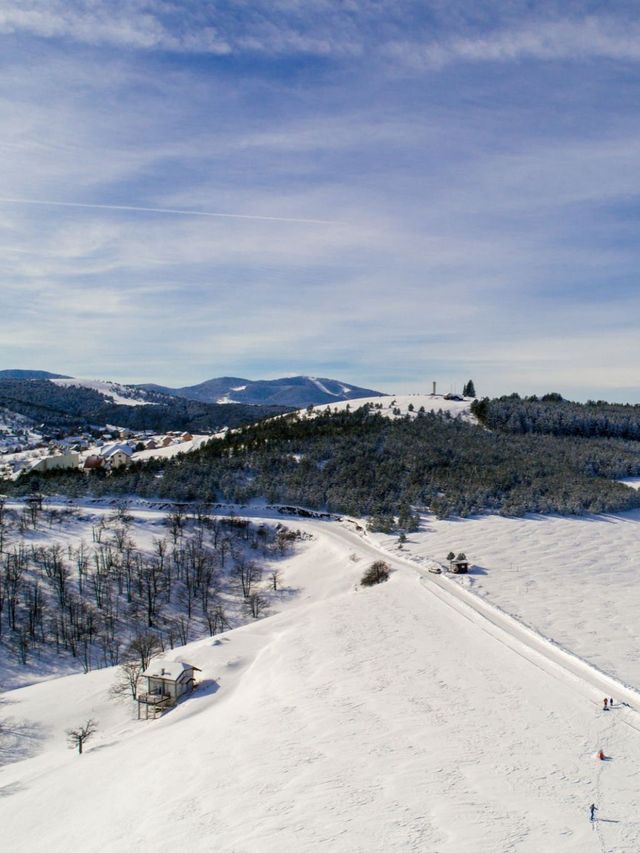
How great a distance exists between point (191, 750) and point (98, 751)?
9.06 m

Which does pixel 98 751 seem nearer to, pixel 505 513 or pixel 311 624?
pixel 311 624

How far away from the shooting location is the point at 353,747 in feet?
73.8

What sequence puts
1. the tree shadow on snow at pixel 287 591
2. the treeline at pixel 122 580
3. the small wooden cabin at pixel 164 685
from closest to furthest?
the small wooden cabin at pixel 164 685
the treeline at pixel 122 580
the tree shadow on snow at pixel 287 591

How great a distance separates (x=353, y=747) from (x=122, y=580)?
162ft

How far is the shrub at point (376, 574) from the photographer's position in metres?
53.4

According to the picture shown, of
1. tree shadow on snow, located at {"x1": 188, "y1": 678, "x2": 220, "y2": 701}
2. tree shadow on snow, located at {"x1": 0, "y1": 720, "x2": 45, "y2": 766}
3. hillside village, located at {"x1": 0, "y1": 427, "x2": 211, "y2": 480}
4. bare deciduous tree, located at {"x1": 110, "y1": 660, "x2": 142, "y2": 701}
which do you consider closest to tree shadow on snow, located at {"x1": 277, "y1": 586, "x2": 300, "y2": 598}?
bare deciduous tree, located at {"x1": 110, "y1": 660, "x2": 142, "y2": 701}

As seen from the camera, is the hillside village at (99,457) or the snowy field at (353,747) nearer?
the snowy field at (353,747)

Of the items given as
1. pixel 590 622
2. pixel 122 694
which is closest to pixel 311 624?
pixel 122 694

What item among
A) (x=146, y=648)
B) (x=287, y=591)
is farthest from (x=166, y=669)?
(x=287, y=591)

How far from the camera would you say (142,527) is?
75.4 metres

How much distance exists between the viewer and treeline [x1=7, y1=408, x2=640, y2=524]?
270ft

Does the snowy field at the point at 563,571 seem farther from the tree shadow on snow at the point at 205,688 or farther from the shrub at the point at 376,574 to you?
the tree shadow on snow at the point at 205,688

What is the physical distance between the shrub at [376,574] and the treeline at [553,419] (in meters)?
73.4

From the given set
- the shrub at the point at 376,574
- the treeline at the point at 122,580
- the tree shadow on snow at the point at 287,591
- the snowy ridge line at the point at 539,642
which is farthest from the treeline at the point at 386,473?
the snowy ridge line at the point at 539,642
